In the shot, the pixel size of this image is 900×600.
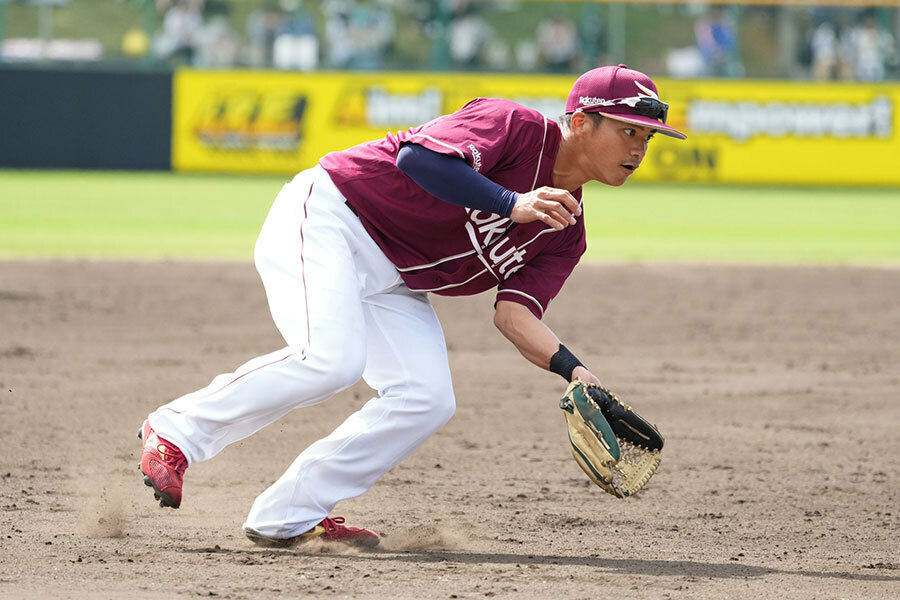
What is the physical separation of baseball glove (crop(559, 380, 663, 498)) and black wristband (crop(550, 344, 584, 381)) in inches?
2.9

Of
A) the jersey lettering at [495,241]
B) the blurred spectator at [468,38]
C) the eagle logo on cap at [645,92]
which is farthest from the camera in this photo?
the blurred spectator at [468,38]

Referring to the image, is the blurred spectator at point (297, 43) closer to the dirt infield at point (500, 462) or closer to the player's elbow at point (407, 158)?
the dirt infield at point (500, 462)

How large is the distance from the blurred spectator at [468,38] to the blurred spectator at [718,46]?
3.55m

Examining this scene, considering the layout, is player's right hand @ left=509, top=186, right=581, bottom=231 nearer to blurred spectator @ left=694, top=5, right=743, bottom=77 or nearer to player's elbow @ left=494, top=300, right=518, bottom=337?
player's elbow @ left=494, top=300, right=518, bottom=337

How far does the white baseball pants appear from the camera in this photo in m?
3.87

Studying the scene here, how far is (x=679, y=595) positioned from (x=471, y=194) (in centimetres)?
132

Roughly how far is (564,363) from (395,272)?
66cm

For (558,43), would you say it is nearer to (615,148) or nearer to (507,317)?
(507,317)

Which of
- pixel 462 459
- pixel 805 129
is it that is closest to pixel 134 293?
pixel 462 459

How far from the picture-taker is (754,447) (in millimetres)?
5867

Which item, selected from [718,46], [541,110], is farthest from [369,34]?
[718,46]

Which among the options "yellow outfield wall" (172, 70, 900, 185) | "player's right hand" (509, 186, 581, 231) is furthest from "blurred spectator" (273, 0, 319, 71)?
"player's right hand" (509, 186, 581, 231)

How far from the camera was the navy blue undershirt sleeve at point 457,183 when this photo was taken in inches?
147

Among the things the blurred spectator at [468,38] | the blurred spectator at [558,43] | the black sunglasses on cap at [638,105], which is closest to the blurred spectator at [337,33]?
the blurred spectator at [468,38]
